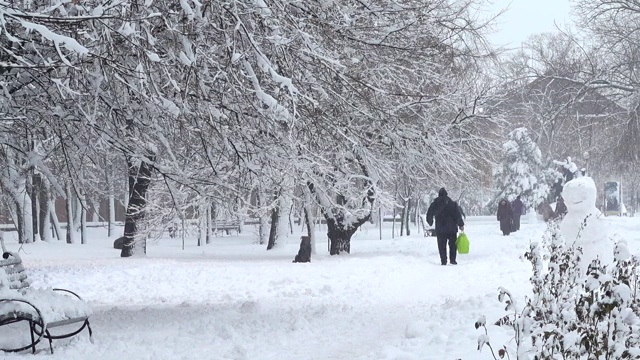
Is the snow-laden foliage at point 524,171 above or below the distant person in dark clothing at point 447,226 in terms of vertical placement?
above

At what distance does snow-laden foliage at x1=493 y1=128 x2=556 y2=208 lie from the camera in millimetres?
59406

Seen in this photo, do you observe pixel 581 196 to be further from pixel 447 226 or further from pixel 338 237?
pixel 338 237

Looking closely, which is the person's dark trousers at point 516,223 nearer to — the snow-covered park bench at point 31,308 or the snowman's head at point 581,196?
the snowman's head at point 581,196

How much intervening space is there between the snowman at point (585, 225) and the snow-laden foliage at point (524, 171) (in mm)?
47100

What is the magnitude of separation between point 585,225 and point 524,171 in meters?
49.0

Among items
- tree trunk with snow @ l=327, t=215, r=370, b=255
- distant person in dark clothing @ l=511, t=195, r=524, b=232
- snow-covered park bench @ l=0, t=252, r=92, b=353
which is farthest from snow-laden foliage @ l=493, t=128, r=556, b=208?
snow-covered park bench @ l=0, t=252, r=92, b=353

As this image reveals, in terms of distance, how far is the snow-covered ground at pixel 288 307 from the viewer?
8156 millimetres

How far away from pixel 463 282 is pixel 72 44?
1110cm

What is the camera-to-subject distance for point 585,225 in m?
12.1

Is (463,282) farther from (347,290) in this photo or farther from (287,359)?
(287,359)

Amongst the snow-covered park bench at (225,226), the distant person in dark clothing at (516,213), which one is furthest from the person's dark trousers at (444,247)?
the snow-covered park bench at (225,226)

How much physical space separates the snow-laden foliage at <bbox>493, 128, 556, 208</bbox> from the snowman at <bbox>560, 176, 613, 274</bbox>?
47.1 metres

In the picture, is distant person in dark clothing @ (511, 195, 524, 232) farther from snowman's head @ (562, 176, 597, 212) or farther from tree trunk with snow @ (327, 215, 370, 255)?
snowman's head @ (562, 176, 597, 212)

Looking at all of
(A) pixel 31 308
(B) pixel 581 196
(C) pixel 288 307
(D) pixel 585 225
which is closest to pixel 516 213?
(B) pixel 581 196
